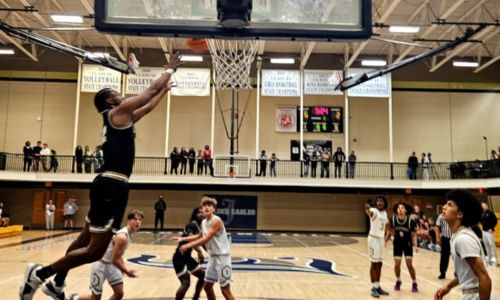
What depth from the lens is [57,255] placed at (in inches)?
478

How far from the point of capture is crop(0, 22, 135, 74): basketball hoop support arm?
1328 centimetres

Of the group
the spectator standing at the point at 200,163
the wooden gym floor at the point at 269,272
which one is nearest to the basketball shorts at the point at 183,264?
the wooden gym floor at the point at 269,272

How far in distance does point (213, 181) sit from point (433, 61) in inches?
564

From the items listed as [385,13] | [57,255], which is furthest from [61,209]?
[385,13]

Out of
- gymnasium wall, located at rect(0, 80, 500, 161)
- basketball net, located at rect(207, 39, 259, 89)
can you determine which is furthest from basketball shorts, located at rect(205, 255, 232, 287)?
gymnasium wall, located at rect(0, 80, 500, 161)

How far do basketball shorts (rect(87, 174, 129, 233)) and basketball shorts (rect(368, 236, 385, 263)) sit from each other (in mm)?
5679

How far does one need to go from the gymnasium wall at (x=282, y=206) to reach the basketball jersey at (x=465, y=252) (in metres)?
20.8

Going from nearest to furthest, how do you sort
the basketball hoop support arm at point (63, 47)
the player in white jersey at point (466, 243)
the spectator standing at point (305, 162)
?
the player in white jersey at point (466, 243) → the basketball hoop support arm at point (63, 47) → the spectator standing at point (305, 162)

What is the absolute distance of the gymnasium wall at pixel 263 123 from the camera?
24.9 metres

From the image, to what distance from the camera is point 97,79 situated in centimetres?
2217

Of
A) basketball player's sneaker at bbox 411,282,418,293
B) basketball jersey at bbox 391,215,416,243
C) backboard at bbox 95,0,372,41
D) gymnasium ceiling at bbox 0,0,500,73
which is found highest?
gymnasium ceiling at bbox 0,0,500,73

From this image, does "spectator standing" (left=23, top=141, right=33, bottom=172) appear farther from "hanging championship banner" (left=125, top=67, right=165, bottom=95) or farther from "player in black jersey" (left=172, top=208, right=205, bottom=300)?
"player in black jersey" (left=172, top=208, right=205, bottom=300)

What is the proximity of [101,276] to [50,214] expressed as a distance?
18.8 meters

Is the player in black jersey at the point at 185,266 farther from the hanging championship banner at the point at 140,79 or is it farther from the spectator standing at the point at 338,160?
the hanging championship banner at the point at 140,79
